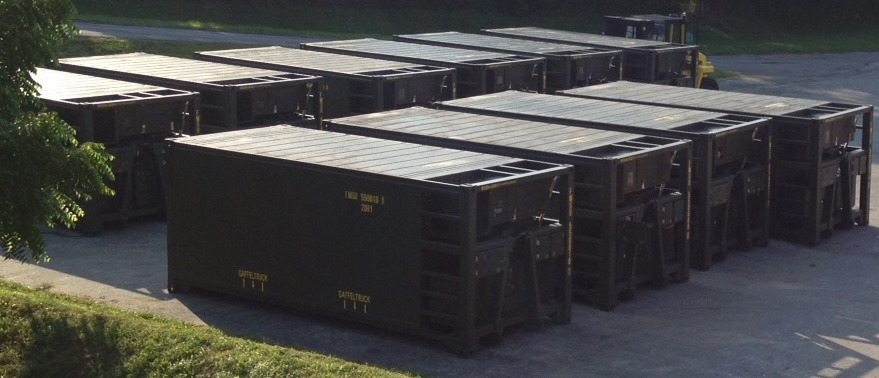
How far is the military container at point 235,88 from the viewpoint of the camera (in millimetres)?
19906

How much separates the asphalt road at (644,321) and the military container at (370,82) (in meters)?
4.46

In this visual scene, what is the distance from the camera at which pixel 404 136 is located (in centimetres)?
1630

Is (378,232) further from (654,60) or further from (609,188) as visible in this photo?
(654,60)

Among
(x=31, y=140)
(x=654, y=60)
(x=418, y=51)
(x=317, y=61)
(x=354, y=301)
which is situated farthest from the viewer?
(x=654, y=60)

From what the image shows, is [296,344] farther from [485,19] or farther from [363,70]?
[485,19]

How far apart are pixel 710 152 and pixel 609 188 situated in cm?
260

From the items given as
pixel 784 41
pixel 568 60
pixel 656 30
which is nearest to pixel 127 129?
pixel 568 60

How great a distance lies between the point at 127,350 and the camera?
12203 mm

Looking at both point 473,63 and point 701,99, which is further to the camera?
point 473,63

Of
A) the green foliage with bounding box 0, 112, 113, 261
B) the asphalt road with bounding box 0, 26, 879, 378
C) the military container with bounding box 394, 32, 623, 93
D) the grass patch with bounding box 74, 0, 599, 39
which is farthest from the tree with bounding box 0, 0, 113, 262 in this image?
the grass patch with bounding box 74, 0, 599, 39

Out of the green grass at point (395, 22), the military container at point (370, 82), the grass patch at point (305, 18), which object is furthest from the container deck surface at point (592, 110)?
the grass patch at point (305, 18)

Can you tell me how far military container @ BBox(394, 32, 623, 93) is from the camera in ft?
84.1

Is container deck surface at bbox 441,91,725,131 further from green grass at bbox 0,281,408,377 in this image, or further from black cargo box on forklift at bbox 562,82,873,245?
green grass at bbox 0,281,408,377

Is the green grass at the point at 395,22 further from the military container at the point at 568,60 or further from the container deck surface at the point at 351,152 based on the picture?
the container deck surface at the point at 351,152
